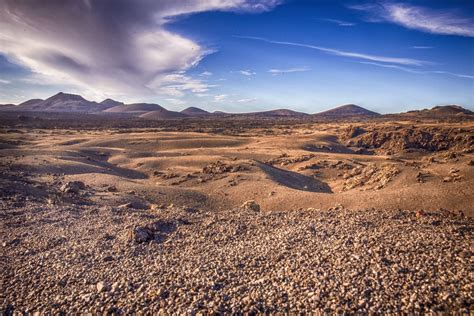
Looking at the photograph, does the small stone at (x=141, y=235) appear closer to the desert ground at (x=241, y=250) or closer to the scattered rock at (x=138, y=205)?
the desert ground at (x=241, y=250)

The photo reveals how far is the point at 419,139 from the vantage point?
116ft

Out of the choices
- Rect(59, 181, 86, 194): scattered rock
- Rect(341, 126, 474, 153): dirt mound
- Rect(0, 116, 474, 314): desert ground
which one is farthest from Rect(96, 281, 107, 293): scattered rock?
Rect(341, 126, 474, 153): dirt mound

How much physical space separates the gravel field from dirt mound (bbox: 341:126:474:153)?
2905cm

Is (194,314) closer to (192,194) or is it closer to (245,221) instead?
(245,221)

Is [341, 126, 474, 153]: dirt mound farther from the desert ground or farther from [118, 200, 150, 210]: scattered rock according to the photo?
[118, 200, 150, 210]: scattered rock

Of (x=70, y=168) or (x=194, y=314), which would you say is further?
(x=70, y=168)

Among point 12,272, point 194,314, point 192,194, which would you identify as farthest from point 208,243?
point 192,194

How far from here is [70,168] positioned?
22141 mm

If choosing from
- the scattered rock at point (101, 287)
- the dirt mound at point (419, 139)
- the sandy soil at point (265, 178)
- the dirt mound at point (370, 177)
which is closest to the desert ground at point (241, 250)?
the scattered rock at point (101, 287)

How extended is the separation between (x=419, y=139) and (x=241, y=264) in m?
35.6

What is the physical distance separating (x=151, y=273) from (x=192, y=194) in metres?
10.4

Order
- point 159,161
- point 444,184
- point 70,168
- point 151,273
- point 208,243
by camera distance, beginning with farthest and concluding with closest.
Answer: point 159,161 → point 70,168 → point 444,184 → point 208,243 → point 151,273

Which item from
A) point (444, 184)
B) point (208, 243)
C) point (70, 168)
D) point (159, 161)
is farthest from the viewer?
point (159, 161)

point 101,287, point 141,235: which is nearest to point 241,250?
point 141,235
